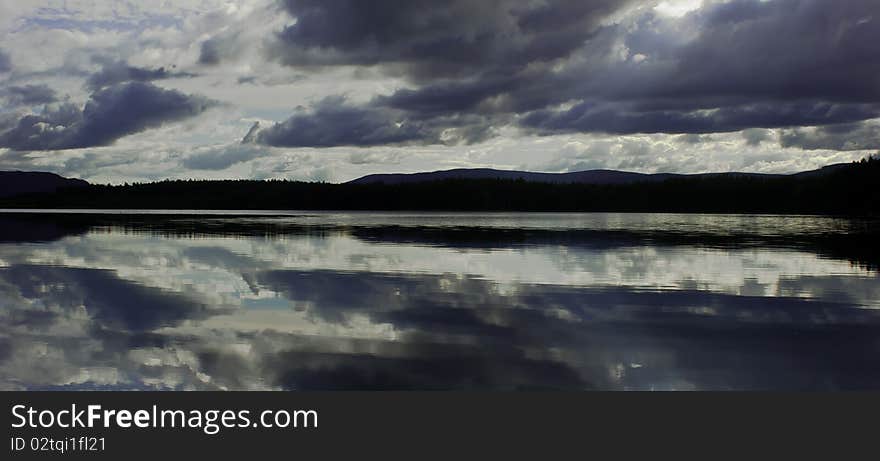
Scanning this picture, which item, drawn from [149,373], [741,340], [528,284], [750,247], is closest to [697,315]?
[741,340]

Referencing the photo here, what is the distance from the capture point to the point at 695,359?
1306cm

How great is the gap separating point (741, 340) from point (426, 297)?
897cm

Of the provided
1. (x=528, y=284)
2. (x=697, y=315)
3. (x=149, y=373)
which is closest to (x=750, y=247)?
(x=528, y=284)

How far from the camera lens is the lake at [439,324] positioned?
38.9ft

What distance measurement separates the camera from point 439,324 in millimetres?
16391

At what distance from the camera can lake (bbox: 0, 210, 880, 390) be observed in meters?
11.9

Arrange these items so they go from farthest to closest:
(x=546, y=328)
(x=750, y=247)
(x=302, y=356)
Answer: (x=750, y=247) < (x=546, y=328) < (x=302, y=356)

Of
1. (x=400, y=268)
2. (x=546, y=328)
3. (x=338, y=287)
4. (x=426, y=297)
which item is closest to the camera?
(x=546, y=328)

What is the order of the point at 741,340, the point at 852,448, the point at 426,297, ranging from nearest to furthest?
the point at 852,448
the point at 741,340
the point at 426,297

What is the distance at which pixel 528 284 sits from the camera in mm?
23844

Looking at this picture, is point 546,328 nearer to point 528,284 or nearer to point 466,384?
point 466,384

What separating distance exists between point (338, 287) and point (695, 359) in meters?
12.8

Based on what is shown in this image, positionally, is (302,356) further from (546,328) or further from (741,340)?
(741,340)

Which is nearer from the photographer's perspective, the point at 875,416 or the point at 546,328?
the point at 875,416
